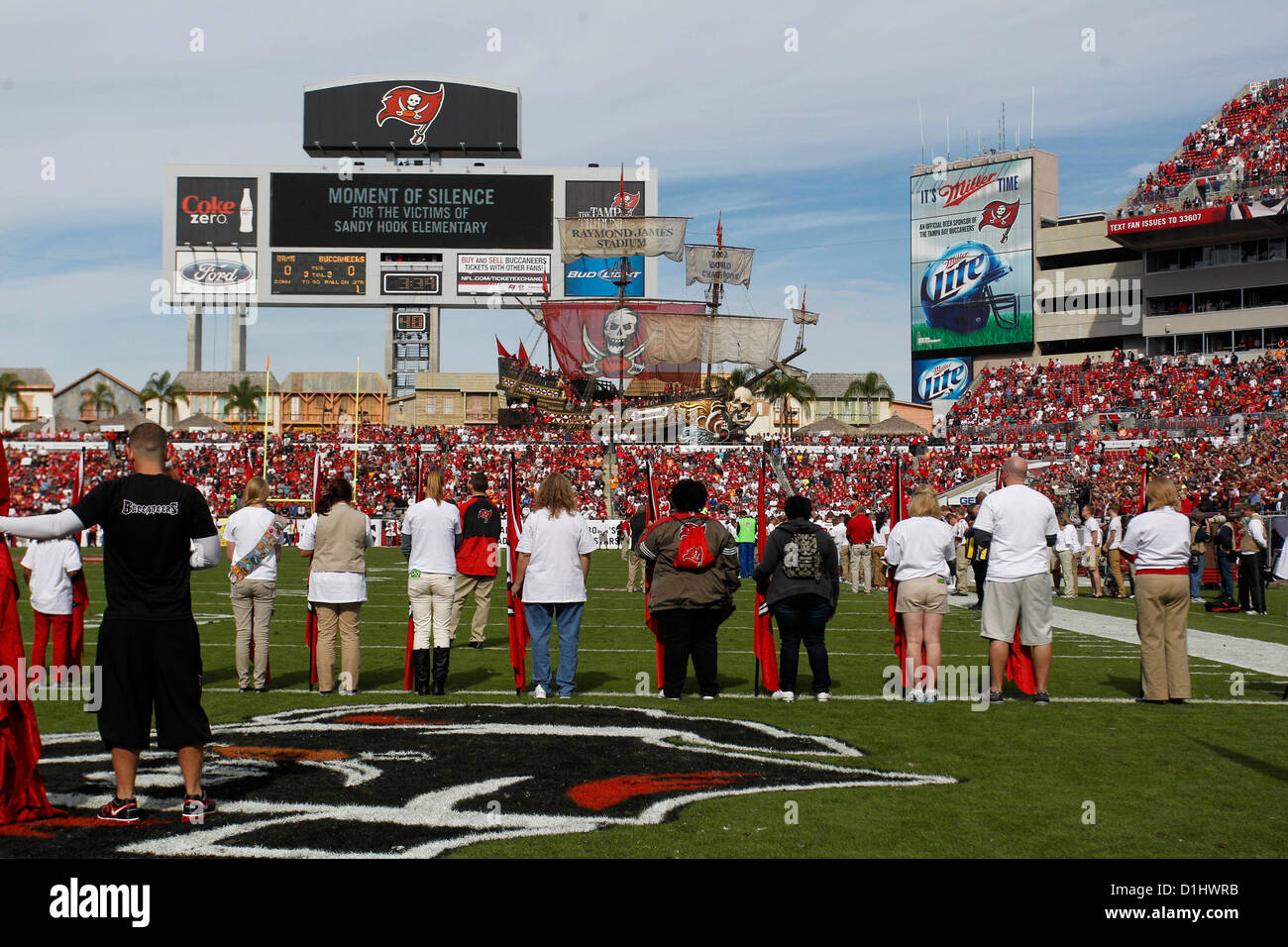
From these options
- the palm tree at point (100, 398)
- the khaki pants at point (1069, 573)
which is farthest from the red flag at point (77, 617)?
the palm tree at point (100, 398)

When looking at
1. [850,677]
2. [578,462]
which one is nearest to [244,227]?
[578,462]

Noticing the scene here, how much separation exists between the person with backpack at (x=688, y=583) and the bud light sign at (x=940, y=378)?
62519mm

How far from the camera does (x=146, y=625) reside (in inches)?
230

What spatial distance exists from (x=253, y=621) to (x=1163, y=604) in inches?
297

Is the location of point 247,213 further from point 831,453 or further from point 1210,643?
point 1210,643

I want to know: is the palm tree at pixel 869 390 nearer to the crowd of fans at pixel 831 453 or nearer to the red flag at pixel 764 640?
the crowd of fans at pixel 831 453

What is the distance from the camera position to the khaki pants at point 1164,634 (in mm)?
9758

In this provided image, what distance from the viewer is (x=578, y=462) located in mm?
53406

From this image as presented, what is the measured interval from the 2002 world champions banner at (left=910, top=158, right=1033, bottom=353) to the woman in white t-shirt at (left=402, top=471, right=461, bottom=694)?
6326 cm

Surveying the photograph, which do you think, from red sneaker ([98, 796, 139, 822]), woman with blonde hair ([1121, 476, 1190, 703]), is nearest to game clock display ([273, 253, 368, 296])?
Result: woman with blonde hair ([1121, 476, 1190, 703])

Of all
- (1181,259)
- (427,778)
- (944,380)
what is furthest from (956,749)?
(944,380)
